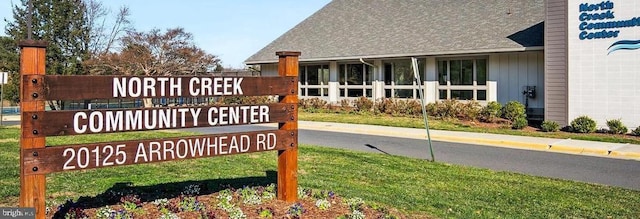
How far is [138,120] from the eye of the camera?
197 inches

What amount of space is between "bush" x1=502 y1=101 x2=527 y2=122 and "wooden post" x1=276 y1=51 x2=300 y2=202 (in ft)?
47.3

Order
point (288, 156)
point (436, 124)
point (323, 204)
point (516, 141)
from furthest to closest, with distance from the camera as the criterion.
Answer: point (436, 124)
point (516, 141)
point (288, 156)
point (323, 204)

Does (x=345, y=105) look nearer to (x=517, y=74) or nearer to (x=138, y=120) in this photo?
(x=517, y=74)

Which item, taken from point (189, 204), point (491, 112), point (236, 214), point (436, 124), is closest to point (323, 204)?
point (236, 214)

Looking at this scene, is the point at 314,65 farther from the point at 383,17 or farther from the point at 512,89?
the point at 512,89

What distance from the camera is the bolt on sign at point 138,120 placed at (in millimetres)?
4465

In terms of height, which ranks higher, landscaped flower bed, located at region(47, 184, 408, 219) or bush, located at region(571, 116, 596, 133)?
bush, located at region(571, 116, 596, 133)

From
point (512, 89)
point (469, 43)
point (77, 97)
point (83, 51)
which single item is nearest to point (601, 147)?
point (512, 89)

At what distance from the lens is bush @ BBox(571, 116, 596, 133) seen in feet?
52.5

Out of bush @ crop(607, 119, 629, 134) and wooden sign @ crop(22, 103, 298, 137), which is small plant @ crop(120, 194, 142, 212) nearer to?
wooden sign @ crop(22, 103, 298, 137)

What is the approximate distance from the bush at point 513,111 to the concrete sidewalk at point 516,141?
11.3 ft

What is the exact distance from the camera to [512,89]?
67.6 feet

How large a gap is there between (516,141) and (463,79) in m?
8.27

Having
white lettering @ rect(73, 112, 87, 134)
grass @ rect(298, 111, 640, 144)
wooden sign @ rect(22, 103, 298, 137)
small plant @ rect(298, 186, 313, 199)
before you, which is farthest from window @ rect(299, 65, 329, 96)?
white lettering @ rect(73, 112, 87, 134)
